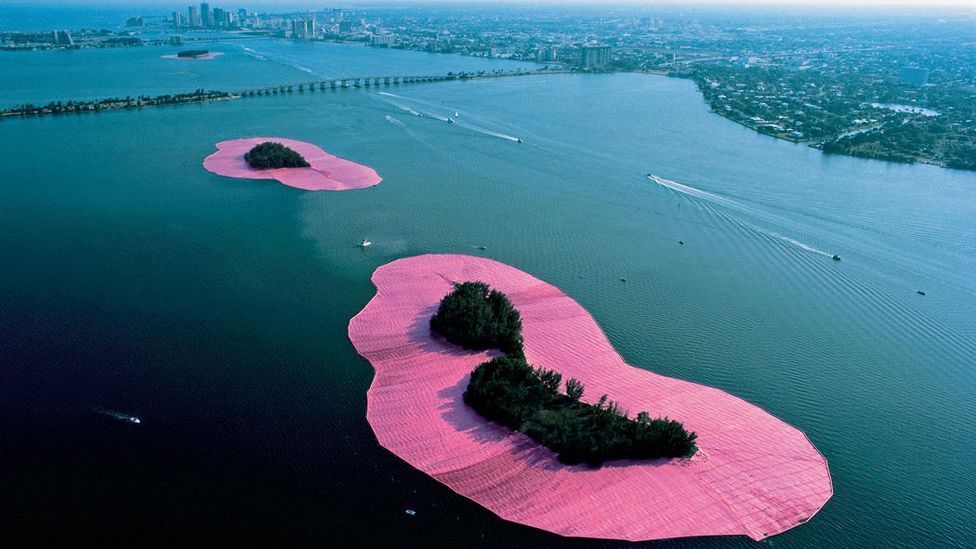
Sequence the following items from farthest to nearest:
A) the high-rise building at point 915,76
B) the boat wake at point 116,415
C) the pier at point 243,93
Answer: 1. the high-rise building at point 915,76
2. the pier at point 243,93
3. the boat wake at point 116,415

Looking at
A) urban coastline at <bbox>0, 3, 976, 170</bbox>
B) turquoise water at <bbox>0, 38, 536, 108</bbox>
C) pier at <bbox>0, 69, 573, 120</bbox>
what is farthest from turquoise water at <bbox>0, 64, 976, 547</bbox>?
turquoise water at <bbox>0, 38, 536, 108</bbox>

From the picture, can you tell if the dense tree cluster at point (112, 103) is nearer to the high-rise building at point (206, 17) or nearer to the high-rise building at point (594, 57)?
the high-rise building at point (594, 57)

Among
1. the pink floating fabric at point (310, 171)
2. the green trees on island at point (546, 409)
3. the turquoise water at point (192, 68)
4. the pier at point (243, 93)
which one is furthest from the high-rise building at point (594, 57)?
the green trees on island at point (546, 409)

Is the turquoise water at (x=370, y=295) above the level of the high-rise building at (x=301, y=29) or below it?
below

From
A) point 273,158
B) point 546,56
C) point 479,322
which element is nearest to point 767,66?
point 546,56

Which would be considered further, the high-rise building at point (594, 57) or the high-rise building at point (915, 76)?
the high-rise building at point (594, 57)

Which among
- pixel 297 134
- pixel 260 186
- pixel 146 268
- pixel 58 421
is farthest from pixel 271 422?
pixel 297 134

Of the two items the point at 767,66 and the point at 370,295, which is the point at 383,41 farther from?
the point at 370,295
